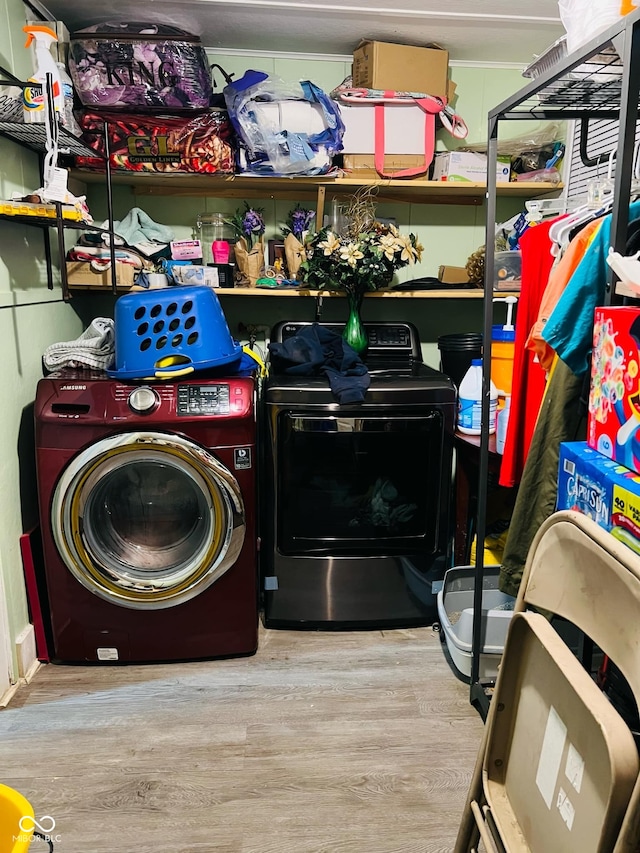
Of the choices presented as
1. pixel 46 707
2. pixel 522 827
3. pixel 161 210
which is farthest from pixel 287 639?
pixel 161 210

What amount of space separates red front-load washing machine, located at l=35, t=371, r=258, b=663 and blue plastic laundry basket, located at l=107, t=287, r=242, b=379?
68 mm

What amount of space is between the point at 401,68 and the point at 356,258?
0.84 metres

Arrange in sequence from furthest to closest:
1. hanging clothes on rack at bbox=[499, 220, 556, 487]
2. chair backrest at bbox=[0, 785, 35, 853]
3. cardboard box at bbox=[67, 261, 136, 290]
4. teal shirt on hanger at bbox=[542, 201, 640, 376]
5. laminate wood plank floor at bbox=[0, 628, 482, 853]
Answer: cardboard box at bbox=[67, 261, 136, 290]
hanging clothes on rack at bbox=[499, 220, 556, 487]
laminate wood plank floor at bbox=[0, 628, 482, 853]
teal shirt on hanger at bbox=[542, 201, 640, 376]
chair backrest at bbox=[0, 785, 35, 853]

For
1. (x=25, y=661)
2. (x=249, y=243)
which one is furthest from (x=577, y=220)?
(x=25, y=661)

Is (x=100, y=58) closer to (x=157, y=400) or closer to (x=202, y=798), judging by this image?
(x=157, y=400)

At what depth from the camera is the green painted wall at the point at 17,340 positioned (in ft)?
6.65

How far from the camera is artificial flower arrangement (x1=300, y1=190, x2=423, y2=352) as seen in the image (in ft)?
8.16

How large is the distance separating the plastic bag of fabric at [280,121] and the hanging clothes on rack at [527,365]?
3.55 feet

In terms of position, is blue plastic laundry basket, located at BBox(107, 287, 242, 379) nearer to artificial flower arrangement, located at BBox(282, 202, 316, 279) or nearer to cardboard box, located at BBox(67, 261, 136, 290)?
cardboard box, located at BBox(67, 261, 136, 290)

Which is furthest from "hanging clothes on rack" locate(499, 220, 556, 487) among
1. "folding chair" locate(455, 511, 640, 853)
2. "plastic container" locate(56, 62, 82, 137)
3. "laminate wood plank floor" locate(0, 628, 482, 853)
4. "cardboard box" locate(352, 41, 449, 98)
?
"plastic container" locate(56, 62, 82, 137)

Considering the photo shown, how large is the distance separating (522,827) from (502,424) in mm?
1331

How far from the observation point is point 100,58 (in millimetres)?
2328

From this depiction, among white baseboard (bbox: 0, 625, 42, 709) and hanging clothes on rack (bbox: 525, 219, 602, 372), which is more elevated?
hanging clothes on rack (bbox: 525, 219, 602, 372)

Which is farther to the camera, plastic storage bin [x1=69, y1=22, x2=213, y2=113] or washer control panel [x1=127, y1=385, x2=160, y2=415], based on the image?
plastic storage bin [x1=69, y1=22, x2=213, y2=113]
